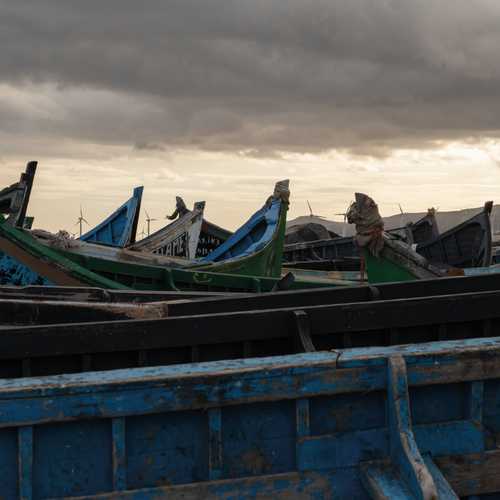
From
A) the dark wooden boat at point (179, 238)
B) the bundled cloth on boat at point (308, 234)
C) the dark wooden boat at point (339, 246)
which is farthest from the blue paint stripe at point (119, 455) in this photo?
the bundled cloth on boat at point (308, 234)

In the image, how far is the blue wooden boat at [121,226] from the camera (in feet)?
51.8

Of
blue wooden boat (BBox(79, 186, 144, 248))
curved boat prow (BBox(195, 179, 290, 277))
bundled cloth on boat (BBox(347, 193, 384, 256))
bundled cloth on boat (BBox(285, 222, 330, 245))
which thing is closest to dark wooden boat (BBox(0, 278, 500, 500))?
bundled cloth on boat (BBox(347, 193, 384, 256))

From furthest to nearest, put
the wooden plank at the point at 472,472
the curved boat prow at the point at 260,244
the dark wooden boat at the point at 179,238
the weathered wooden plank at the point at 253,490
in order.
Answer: the dark wooden boat at the point at 179,238, the curved boat prow at the point at 260,244, the wooden plank at the point at 472,472, the weathered wooden plank at the point at 253,490

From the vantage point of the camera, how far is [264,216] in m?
13.3

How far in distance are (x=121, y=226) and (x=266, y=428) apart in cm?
1345

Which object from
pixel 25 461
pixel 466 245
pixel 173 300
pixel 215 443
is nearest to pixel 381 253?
pixel 173 300

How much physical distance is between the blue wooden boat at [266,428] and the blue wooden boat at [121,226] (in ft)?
41.4

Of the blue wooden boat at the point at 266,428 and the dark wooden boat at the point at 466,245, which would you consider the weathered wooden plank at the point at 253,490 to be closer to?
the blue wooden boat at the point at 266,428

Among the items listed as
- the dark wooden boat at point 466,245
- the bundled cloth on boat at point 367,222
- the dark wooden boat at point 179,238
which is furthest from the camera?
the dark wooden boat at point 466,245

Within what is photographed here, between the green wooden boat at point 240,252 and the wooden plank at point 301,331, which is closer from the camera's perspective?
the wooden plank at point 301,331

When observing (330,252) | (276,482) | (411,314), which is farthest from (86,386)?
(330,252)

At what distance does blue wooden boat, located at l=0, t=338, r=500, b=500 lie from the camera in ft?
9.70

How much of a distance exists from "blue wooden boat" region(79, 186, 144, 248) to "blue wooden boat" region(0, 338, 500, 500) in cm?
1263

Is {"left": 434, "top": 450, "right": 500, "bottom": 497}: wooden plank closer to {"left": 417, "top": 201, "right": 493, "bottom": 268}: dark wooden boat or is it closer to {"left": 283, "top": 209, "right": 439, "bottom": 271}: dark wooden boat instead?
{"left": 417, "top": 201, "right": 493, "bottom": 268}: dark wooden boat
